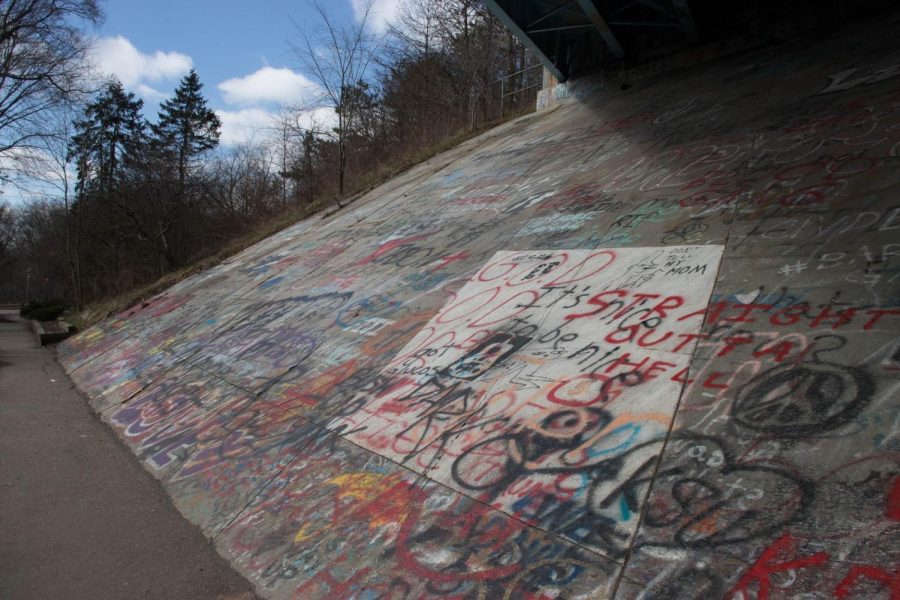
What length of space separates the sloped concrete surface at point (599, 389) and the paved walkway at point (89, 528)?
9.6 inches

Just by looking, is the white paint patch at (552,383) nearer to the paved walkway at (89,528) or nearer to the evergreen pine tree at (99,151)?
the paved walkway at (89,528)

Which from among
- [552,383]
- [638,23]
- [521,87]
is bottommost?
[552,383]

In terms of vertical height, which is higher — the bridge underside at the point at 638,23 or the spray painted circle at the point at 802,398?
the bridge underside at the point at 638,23

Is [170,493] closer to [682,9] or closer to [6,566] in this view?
[6,566]

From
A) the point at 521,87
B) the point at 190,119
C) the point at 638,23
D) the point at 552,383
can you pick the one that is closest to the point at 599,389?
the point at 552,383

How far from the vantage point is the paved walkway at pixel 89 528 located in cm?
382

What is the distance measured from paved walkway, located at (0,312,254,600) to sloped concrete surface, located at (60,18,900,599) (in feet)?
0.80

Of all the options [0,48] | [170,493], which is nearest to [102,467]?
[170,493]

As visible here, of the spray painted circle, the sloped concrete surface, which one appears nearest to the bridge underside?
the sloped concrete surface

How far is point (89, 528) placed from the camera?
15.4 feet

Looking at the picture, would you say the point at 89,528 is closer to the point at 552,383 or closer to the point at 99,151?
the point at 552,383

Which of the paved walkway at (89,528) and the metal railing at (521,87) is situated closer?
the paved walkway at (89,528)

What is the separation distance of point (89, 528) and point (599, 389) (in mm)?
4272

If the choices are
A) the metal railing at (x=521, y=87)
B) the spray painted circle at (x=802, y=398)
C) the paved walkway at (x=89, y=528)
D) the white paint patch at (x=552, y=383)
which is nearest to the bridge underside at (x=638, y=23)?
the metal railing at (x=521, y=87)
